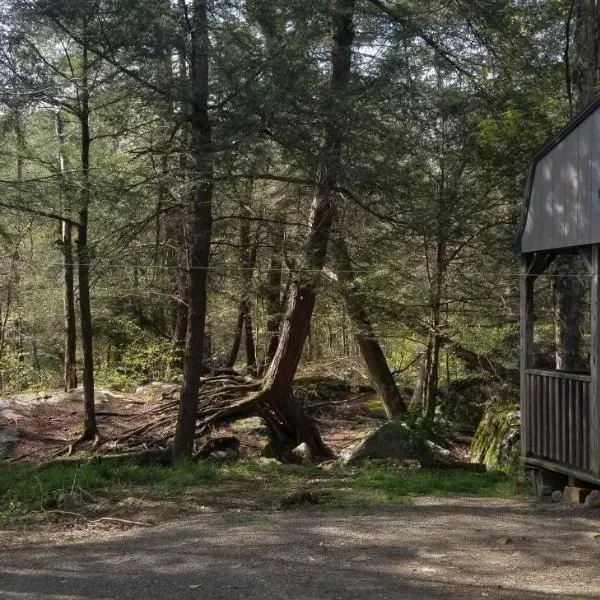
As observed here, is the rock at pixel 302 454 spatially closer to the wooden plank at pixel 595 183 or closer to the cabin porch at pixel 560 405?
the cabin porch at pixel 560 405

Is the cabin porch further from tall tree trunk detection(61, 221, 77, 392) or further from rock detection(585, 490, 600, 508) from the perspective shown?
tall tree trunk detection(61, 221, 77, 392)

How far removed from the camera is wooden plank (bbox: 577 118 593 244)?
24.6 feet

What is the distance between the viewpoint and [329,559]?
18.6 feet

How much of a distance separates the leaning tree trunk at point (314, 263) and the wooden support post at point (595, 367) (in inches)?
188

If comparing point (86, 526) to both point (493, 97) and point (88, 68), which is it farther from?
point (493, 97)

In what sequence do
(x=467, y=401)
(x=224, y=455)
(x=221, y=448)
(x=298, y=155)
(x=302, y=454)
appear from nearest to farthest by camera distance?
1. (x=298, y=155)
2. (x=224, y=455)
3. (x=302, y=454)
4. (x=221, y=448)
5. (x=467, y=401)

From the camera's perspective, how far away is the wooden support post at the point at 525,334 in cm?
884

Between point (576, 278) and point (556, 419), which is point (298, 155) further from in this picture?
point (556, 419)

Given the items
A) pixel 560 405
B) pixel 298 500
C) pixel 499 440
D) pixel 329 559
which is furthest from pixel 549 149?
pixel 499 440

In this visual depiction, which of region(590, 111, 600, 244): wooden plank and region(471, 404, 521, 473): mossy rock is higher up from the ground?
region(590, 111, 600, 244): wooden plank

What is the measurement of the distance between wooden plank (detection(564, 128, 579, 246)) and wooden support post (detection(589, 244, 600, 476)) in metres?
0.40

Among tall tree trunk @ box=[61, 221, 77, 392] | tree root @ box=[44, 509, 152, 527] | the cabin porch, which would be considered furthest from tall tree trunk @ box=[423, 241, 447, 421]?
tall tree trunk @ box=[61, 221, 77, 392]

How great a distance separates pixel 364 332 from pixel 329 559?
9.45 meters

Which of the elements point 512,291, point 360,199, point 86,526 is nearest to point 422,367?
point 512,291
